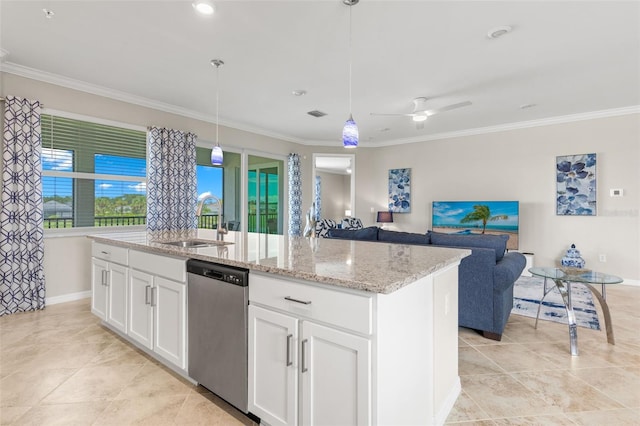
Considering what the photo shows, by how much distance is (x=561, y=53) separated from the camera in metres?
3.10

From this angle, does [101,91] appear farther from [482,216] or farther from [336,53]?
[482,216]

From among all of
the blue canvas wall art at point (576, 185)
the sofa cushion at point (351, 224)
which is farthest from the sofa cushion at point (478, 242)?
the sofa cushion at point (351, 224)

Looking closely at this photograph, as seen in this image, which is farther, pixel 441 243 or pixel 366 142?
pixel 366 142

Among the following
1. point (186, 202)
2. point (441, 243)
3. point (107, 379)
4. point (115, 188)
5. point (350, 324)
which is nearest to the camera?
point (350, 324)

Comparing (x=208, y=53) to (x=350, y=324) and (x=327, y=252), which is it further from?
(x=350, y=324)

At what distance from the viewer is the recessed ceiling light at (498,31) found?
8.73 ft

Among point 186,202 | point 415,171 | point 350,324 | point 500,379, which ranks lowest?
point 500,379

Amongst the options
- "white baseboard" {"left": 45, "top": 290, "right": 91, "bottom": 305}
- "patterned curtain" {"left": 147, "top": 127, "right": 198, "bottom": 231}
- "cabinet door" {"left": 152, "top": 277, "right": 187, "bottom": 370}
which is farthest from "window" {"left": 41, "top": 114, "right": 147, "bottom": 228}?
"cabinet door" {"left": 152, "top": 277, "right": 187, "bottom": 370}

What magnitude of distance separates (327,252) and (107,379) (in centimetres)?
175

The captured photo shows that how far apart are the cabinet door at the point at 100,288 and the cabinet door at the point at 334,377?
2267 mm

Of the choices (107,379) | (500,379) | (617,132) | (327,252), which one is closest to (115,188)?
(107,379)

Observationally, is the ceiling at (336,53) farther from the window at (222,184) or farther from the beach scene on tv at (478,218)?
the beach scene on tv at (478,218)

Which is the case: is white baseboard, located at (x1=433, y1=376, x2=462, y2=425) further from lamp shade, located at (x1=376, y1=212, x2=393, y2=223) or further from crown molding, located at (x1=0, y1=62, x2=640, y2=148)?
lamp shade, located at (x1=376, y1=212, x2=393, y2=223)

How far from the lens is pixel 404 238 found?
124 inches
